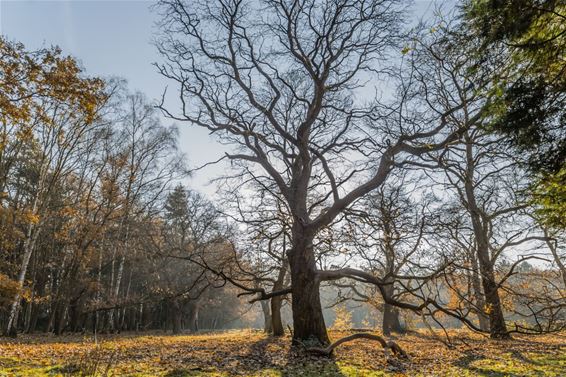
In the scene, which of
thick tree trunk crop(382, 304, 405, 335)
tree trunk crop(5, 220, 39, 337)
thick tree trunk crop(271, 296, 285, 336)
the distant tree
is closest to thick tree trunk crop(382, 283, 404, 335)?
thick tree trunk crop(382, 304, 405, 335)

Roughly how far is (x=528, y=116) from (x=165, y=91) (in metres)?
9.54

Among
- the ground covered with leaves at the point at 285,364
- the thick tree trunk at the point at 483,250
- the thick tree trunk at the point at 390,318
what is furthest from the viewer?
the thick tree trunk at the point at 390,318

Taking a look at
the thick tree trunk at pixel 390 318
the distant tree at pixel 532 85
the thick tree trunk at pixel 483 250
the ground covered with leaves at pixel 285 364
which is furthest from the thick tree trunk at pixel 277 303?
the distant tree at pixel 532 85

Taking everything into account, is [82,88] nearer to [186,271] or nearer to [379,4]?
[379,4]

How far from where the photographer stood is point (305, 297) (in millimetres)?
9477

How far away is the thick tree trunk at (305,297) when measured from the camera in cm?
926

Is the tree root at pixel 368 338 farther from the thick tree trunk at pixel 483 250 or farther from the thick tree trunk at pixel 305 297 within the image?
the thick tree trunk at pixel 483 250

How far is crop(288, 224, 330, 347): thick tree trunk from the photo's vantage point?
9.26 m

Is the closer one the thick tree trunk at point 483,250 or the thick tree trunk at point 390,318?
the thick tree trunk at point 483,250

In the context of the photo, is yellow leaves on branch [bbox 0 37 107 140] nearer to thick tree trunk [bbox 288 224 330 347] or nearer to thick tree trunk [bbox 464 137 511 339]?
thick tree trunk [bbox 288 224 330 347]

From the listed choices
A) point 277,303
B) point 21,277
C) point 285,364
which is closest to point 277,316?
point 277,303

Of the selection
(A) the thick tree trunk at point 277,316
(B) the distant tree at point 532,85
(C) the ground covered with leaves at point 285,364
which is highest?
(B) the distant tree at point 532,85

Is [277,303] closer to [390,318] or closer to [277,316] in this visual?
[277,316]

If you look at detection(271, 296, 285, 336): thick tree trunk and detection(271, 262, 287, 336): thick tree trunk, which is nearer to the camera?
detection(271, 262, 287, 336): thick tree trunk
